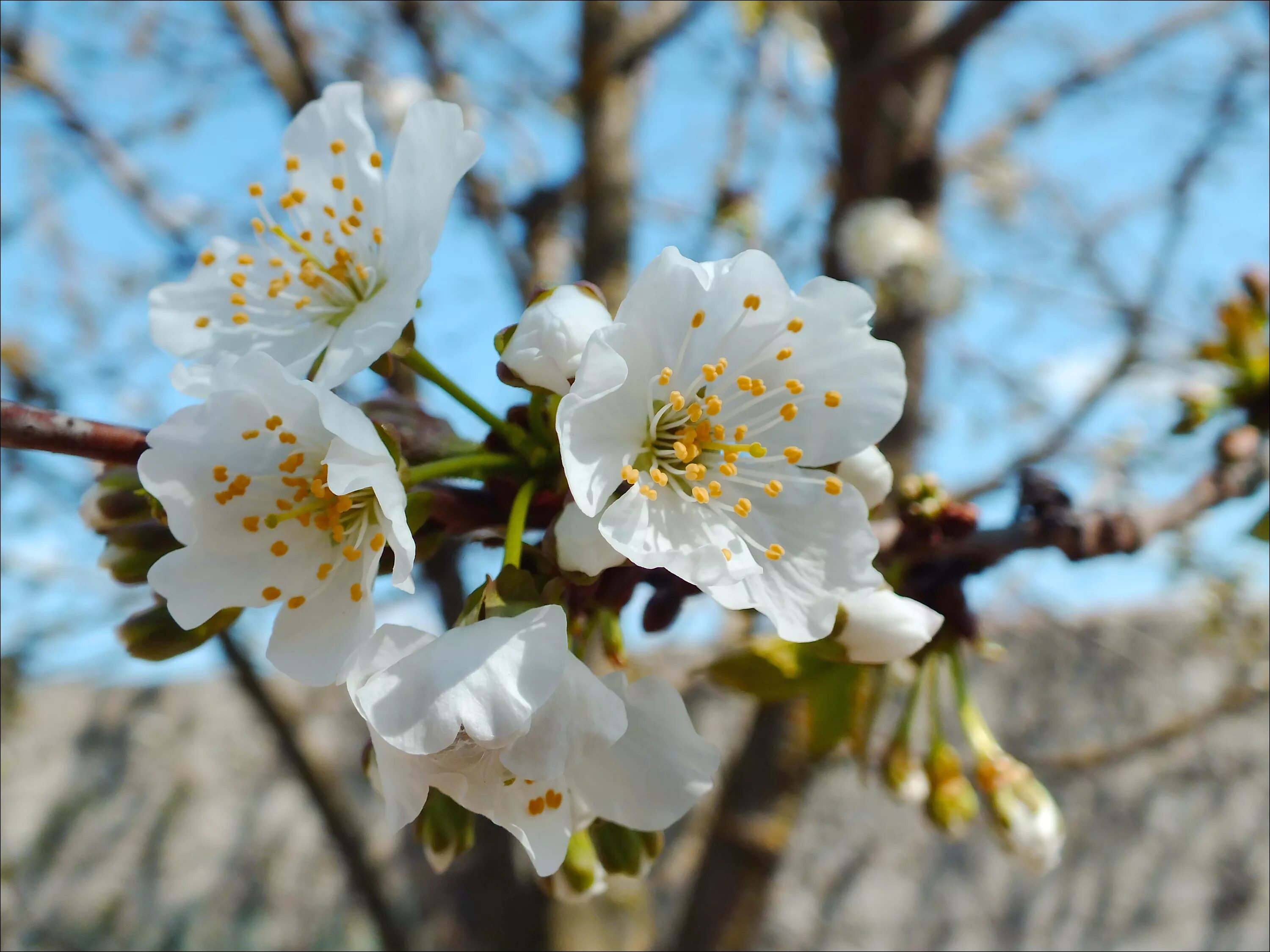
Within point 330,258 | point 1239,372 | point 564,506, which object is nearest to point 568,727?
point 564,506

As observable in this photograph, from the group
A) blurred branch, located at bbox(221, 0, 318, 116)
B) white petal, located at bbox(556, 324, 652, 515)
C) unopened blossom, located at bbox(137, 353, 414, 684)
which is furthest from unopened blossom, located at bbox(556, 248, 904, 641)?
blurred branch, located at bbox(221, 0, 318, 116)

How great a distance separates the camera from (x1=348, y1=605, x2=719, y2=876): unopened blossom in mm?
461

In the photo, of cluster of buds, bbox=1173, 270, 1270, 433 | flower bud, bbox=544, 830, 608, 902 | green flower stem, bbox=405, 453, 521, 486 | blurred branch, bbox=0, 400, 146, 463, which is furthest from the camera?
cluster of buds, bbox=1173, 270, 1270, 433

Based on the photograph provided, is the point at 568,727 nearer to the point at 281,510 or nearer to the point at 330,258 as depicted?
the point at 281,510

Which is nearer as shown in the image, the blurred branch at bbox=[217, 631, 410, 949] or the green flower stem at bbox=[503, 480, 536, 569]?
the green flower stem at bbox=[503, 480, 536, 569]

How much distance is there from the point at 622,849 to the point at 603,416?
31cm

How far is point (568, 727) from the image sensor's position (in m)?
0.48

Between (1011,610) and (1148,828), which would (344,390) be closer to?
(1011,610)

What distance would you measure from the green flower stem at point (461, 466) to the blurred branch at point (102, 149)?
5.41 ft

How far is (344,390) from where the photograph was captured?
6.13 ft

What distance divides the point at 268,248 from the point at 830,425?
508 mm

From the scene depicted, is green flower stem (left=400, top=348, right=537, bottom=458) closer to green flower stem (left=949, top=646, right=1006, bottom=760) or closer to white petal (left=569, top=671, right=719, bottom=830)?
white petal (left=569, top=671, right=719, bottom=830)

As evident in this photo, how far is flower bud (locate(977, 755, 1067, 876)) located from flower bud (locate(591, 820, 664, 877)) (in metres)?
0.37

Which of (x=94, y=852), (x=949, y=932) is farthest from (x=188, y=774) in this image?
(x=949, y=932)
